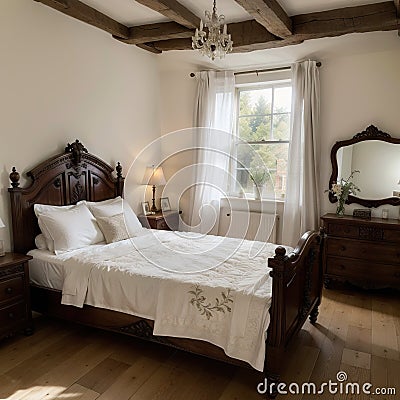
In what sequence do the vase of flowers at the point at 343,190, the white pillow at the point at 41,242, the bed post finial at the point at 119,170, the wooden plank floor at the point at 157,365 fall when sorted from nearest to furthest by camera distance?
1. the wooden plank floor at the point at 157,365
2. the white pillow at the point at 41,242
3. the vase of flowers at the point at 343,190
4. the bed post finial at the point at 119,170

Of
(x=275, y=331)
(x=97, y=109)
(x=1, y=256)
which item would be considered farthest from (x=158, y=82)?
(x=275, y=331)

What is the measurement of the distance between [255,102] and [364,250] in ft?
7.42

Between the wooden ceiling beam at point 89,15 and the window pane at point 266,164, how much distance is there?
201 centimetres

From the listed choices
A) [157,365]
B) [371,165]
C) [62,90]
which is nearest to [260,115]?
[371,165]

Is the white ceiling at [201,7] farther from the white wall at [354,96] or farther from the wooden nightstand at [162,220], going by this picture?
the wooden nightstand at [162,220]

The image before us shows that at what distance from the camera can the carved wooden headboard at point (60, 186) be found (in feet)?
10.0

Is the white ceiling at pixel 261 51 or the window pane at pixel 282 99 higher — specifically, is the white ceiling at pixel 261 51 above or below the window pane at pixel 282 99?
above

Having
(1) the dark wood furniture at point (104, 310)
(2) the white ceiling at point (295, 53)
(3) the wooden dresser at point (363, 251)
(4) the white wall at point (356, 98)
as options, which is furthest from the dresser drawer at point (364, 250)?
(2) the white ceiling at point (295, 53)

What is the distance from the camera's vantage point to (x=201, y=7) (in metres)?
3.28

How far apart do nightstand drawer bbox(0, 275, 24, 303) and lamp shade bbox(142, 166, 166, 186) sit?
214 cm

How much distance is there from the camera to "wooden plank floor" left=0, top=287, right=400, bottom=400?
2.17 metres

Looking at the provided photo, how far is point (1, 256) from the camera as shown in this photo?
9.20 feet

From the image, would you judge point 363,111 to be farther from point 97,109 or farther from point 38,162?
point 38,162

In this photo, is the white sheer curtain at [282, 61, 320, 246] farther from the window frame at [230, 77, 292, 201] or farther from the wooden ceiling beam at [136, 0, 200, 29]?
the wooden ceiling beam at [136, 0, 200, 29]
